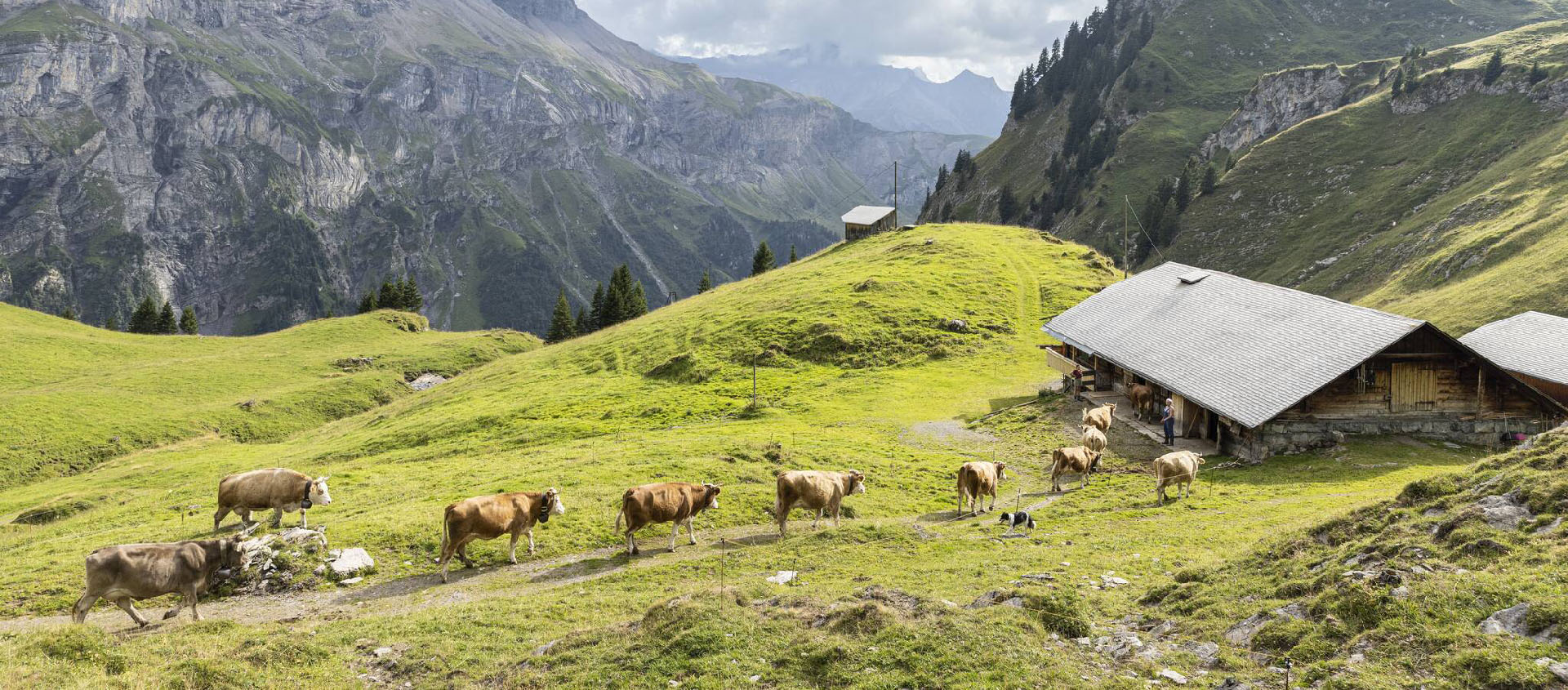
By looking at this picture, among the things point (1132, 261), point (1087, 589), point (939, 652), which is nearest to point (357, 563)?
point (939, 652)

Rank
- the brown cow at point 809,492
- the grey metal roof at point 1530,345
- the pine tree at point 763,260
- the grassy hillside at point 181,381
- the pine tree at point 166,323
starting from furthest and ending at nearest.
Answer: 1. the pine tree at point 763,260
2. the pine tree at point 166,323
3. the grassy hillside at point 181,381
4. the grey metal roof at point 1530,345
5. the brown cow at point 809,492

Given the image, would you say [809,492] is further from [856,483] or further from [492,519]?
[492,519]

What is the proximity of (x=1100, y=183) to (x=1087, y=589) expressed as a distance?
187765 mm

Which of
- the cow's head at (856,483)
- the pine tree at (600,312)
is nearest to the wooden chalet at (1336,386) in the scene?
the cow's head at (856,483)

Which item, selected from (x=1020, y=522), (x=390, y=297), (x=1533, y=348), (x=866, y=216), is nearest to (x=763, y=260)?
(x=866, y=216)

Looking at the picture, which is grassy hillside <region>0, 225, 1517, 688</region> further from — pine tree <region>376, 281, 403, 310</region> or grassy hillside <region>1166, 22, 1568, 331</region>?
pine tree <region>376, 281, 403, 310</region>

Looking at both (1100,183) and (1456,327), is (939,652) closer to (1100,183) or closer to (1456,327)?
(1456,327)

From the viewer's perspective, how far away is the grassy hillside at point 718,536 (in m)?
14.5

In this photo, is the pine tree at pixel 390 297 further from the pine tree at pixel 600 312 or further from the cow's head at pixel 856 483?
the cow's head at pixel 856 483

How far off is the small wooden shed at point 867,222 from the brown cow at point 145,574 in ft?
→ 389

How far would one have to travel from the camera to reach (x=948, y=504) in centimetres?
3041

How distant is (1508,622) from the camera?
11.0 meters

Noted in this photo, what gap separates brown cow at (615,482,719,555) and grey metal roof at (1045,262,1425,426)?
77.3 ft

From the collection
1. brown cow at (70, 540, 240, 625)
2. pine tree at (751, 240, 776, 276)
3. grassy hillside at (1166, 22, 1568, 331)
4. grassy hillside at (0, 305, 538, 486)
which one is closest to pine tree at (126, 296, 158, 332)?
grassy hillside at (0, 305, 538, 486)
